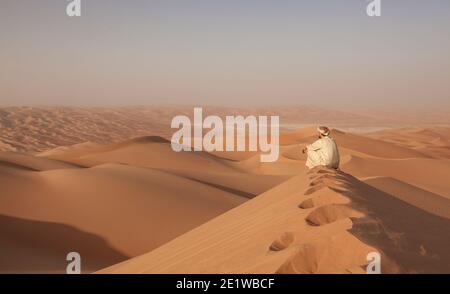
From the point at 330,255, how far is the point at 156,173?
41.1ft

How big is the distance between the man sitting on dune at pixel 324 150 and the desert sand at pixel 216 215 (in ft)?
0.85

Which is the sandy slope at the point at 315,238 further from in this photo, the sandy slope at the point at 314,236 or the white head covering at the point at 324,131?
the white head covering at the point at 324,131

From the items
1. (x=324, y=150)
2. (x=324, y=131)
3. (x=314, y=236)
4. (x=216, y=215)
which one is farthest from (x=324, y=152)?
(x=216, y=215)

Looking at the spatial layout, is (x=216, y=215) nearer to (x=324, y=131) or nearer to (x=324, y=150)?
(x=324, y=150)

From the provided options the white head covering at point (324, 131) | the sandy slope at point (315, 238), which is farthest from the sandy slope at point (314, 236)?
the white head covering at point (324, 131)

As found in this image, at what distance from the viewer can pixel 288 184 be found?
7980 millimetres

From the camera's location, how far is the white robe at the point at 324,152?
25.2ft

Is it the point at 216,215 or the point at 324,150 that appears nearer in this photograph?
the point at 324,150

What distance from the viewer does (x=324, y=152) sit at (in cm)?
776

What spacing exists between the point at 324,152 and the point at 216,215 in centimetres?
578

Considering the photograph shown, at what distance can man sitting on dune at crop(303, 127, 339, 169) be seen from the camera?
767 cm

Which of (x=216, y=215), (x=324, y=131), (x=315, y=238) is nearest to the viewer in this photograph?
(x=315, y=238)
